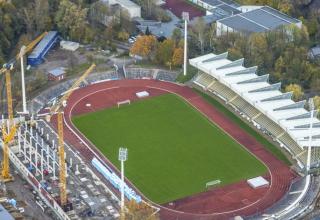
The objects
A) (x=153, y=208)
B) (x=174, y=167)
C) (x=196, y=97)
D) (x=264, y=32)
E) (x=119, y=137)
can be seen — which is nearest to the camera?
(x=153, y=208)

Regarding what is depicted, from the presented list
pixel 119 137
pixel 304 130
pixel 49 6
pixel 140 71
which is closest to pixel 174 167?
pixel 119 137

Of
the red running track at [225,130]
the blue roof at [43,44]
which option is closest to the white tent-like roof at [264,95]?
the red running track at [225,130]

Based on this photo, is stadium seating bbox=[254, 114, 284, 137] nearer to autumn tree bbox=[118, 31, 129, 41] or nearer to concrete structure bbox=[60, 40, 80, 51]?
autumn tree bbox=[118, 31, 129, 41]

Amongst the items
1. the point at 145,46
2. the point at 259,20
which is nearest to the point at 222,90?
the point at 145,46

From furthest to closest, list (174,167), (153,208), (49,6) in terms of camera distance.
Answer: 1. (49,6)
2. (174,167)
3. (153,208)

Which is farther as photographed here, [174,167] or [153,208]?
[174,167]

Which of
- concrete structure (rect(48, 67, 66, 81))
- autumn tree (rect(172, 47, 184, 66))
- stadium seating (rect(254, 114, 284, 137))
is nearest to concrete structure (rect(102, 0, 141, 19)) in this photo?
autumn tree (rect(172, 47, 184, 66))

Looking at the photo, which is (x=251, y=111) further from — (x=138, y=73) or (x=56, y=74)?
(x=56, y=74)

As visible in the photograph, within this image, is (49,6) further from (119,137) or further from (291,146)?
(291,146)
